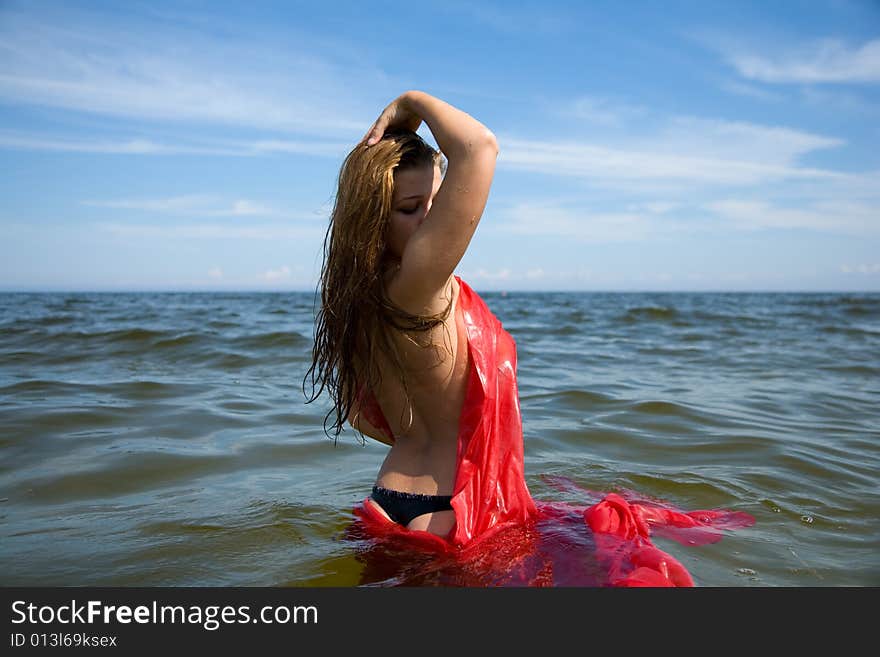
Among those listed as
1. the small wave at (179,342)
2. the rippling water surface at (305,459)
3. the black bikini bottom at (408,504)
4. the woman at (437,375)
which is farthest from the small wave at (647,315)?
the black bikini bottom at (408,504)

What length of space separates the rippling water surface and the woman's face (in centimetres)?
146

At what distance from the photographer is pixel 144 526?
3.59 meters

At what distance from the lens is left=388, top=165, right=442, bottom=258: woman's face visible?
8.09ft

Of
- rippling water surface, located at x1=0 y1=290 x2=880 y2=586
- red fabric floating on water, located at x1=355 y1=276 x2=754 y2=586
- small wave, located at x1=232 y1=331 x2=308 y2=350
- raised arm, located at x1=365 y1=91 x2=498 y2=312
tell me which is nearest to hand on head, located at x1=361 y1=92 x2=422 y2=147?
raised arm, located at x1=365 y1=91 x2=498 y2=312

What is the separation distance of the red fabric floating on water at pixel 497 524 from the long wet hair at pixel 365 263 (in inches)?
12.6

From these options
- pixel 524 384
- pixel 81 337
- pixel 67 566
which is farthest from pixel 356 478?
pixel 81 337

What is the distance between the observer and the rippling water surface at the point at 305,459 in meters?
3.20

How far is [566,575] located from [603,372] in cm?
679

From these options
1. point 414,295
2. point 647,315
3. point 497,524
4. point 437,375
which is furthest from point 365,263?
point 647,315

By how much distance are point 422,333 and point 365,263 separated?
1.13ft

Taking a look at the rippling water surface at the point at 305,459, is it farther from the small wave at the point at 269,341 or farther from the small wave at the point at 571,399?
the small wave at the point at 269,341

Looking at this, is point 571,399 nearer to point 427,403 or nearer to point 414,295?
point 427,403

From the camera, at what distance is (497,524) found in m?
2.95

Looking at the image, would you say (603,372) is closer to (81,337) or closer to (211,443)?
(211,443)
